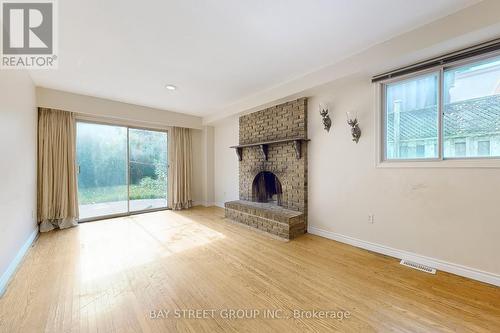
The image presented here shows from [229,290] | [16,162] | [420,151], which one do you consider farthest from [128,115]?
[420,151]

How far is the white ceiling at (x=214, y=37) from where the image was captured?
5.93 feet

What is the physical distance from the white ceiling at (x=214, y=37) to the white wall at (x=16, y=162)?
1.78 ft

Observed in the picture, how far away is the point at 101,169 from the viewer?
441 centimetres

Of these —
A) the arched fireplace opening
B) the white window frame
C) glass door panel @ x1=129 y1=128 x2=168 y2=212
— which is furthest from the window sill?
glass door panel @ x1=129 y1=128 x2=168 y2=212

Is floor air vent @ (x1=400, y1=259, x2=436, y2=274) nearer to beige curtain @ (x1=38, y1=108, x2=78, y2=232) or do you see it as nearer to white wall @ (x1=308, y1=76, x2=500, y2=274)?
white wall @ (x1=308, y1=76, x2=500, y2=274)

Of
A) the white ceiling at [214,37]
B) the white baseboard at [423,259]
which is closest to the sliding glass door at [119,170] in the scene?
the white ceiling at [214,37]

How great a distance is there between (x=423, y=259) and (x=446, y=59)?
7.45ft

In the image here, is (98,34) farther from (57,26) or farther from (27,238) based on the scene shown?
(27,238)

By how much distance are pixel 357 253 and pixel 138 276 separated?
107 inches

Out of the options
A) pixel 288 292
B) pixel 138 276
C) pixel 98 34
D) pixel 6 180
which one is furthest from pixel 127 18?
pixel 288 292

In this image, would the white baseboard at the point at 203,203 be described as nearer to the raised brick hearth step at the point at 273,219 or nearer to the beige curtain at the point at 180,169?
the beige curtain at the point at 180,169

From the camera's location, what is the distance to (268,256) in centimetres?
267

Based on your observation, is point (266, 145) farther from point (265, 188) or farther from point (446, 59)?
point (446, 59)

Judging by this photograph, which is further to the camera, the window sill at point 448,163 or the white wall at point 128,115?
the white wall at point 128,115
